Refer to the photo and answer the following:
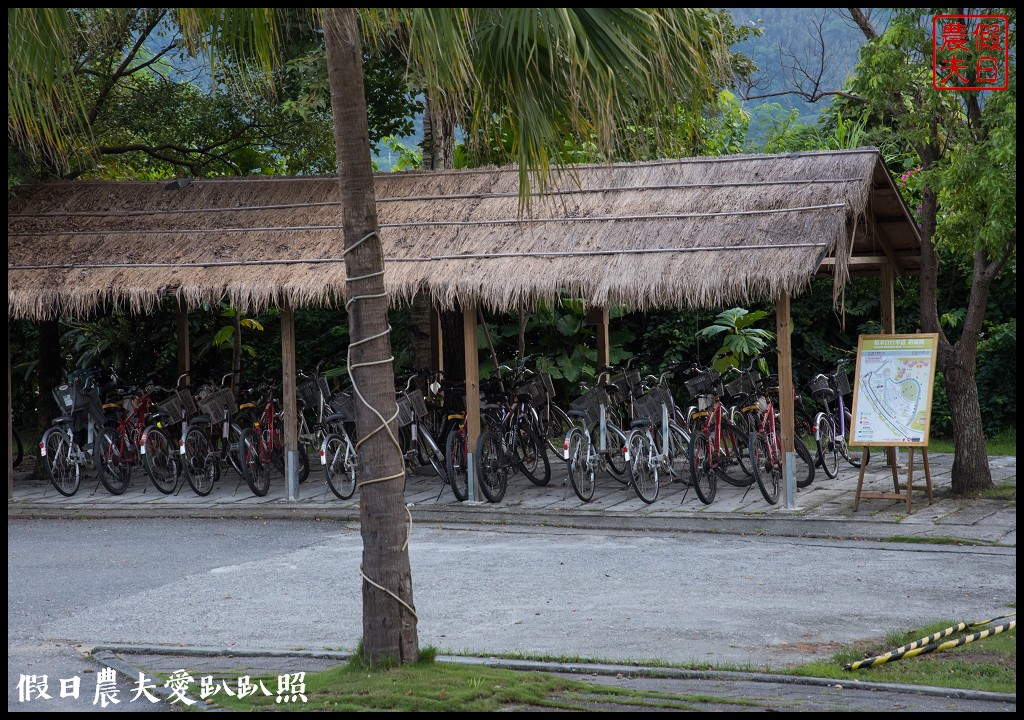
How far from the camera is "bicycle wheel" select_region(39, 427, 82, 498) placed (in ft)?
41.9

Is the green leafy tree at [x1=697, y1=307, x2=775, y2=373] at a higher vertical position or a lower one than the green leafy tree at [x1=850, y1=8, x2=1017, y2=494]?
lower

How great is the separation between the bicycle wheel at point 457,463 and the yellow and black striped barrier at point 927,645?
6.06 meters

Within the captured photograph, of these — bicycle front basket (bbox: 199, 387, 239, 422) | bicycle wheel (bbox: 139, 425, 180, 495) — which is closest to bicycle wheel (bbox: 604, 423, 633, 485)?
bicycle front basket (bbox: 199, 387, 239, 422)

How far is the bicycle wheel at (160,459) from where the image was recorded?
12508mm

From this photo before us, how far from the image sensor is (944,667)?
555 centimetres

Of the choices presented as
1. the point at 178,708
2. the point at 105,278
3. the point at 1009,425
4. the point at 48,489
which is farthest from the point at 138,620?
the point at 1009,425

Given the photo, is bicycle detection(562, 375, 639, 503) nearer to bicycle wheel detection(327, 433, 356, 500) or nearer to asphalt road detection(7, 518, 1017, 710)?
asphalt road detection(7, 518, 1017, 710)

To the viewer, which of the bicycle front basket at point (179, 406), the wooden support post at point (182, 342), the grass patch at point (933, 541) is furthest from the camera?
the wooden support post at point (182, 342)

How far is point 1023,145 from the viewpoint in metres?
6.62

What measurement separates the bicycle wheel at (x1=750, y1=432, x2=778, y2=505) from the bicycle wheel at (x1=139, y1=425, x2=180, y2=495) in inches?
251

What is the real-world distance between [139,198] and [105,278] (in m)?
1.87

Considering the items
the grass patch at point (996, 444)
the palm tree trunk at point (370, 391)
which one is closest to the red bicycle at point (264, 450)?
the palm tree trunk at point (370, 391)

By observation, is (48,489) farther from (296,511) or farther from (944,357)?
(944,357)

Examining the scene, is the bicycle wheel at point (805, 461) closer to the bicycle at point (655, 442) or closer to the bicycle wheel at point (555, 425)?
the bicycle at point (655, 442)
